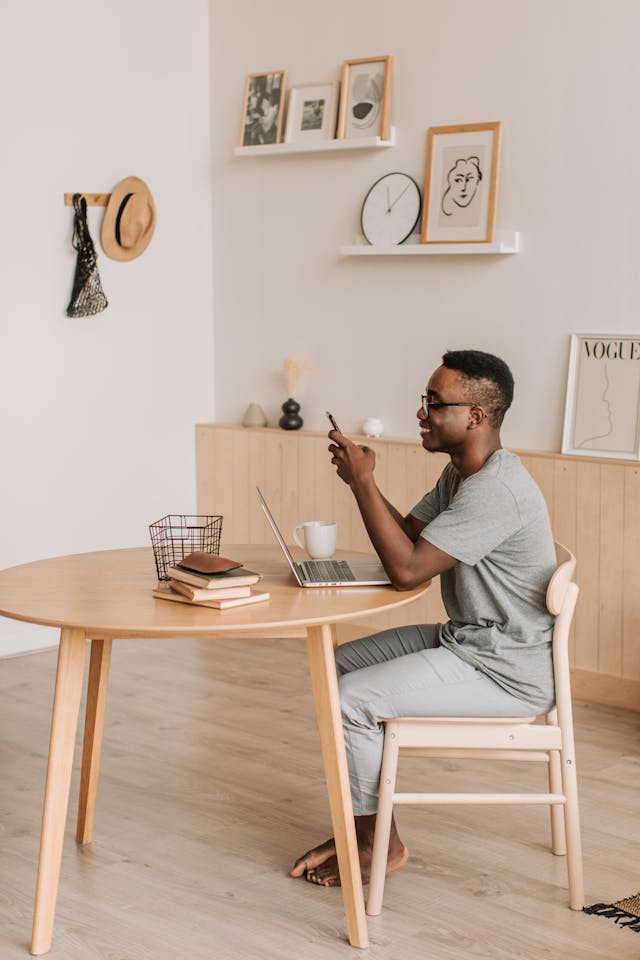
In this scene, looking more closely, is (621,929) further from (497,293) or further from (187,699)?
(497,293)

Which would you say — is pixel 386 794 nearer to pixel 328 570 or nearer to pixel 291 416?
pixel 328 570

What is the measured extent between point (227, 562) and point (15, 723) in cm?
154

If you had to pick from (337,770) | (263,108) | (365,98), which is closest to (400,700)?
(337,770)

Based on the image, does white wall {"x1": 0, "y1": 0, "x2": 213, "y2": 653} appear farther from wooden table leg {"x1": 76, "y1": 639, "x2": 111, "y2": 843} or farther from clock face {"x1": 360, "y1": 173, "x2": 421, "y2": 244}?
wooden table leg {"x1": 76, "y1": 639, "x2": 111, "y2": 843}

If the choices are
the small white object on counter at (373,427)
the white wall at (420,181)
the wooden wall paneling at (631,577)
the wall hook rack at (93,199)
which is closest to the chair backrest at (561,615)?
the wooden wall paneling at (631,577)

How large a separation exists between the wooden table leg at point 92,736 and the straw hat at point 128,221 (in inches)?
85.1

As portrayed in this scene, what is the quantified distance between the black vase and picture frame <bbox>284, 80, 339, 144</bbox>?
0.96m

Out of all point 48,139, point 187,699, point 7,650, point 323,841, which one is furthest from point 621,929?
point 48,139

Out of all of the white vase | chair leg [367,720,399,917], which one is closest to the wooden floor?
chair leg [367,720,399,917]

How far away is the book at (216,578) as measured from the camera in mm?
2247

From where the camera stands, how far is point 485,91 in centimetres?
397

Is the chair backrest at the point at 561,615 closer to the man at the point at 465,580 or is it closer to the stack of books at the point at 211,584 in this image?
the man at the point at 465,580

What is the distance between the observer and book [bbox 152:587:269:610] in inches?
88.4

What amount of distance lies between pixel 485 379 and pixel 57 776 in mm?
1137
